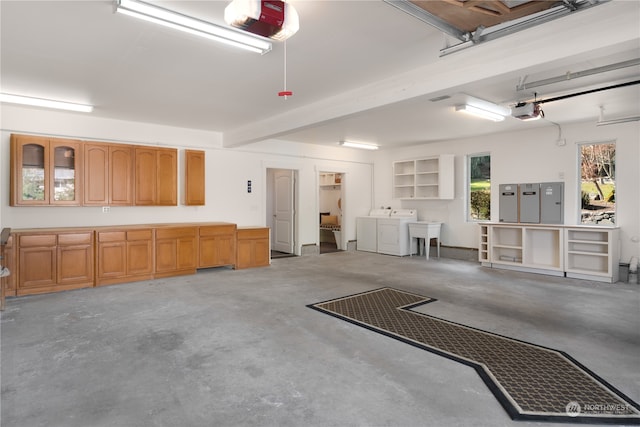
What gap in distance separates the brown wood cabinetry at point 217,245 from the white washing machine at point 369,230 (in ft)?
13.1

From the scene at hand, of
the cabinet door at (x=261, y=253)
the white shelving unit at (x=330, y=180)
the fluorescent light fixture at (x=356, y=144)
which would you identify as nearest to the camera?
the cabinet door at (x=261, y=253)

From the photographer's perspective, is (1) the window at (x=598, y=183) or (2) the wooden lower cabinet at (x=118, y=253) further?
(1) the window at (x=598, y=183)

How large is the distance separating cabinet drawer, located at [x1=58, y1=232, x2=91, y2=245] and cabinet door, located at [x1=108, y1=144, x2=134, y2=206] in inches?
31.2

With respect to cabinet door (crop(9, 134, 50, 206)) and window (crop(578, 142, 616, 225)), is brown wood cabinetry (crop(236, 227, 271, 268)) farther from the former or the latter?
window (crop(578, 142, 616, 225))


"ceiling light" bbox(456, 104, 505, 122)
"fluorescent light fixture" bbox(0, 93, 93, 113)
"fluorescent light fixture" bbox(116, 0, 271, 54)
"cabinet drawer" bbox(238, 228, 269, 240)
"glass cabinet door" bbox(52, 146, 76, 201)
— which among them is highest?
"fluorescent light fixture" bbox(0, 93, 93, 113)

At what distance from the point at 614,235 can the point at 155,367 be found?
7042 millimetres

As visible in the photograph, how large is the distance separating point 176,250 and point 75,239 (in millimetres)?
1532

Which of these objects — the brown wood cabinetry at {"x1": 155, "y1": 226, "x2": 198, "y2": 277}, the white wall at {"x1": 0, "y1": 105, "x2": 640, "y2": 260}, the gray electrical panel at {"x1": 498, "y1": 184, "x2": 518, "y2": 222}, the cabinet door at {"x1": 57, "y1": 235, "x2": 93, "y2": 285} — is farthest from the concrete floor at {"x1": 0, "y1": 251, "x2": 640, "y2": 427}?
the gray electrical panel at {"x1": 498, "y1": 184, "x2": 518, "y2": 222}

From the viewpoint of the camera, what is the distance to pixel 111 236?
18.9 ft

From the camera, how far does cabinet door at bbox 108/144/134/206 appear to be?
20.2ft

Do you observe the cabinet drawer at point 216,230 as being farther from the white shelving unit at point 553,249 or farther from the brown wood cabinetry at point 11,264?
the white shelving unit at point 553,249

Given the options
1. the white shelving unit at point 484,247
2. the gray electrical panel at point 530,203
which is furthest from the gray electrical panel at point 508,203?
the white shelving unit at point 484,247

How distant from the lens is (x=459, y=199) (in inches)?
336

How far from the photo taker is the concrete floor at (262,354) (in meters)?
2.32
